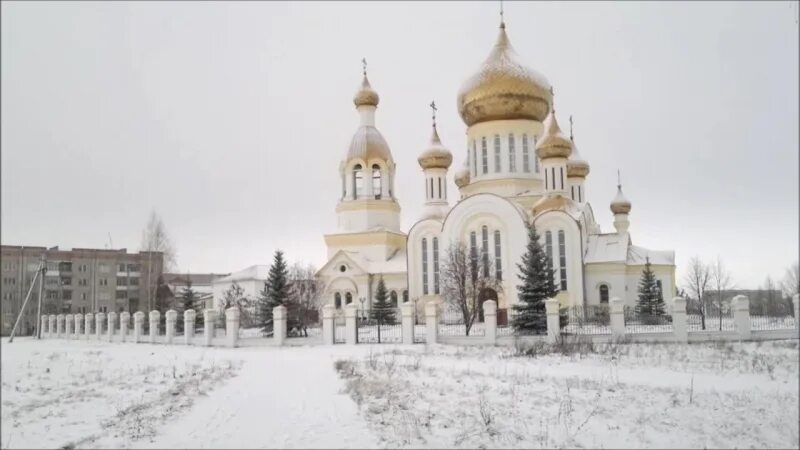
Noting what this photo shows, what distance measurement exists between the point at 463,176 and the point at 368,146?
213 inches

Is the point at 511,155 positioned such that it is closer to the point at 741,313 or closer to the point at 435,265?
the point at 435,265

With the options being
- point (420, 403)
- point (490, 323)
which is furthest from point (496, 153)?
point (420, 403)

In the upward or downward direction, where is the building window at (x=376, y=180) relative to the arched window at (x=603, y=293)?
upward

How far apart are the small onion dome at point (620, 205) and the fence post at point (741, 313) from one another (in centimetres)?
1712

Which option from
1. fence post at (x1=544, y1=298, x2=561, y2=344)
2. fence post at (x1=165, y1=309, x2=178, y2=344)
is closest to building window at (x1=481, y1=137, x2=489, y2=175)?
fence post at (x1=544, y1=298, x2=561, y2=344)

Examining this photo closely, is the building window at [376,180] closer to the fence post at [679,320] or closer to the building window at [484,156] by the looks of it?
the building window at [484,156]

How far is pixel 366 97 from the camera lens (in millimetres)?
37688

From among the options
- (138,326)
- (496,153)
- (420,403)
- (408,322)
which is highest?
(496,153)

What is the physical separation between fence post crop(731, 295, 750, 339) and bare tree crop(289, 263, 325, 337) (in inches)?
501

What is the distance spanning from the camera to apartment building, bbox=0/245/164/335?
970cm

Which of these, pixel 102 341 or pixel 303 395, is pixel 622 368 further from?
pixel 102 341

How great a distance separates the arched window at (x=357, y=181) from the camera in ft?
120

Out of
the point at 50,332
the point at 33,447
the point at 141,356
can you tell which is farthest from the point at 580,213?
the point at 33,447

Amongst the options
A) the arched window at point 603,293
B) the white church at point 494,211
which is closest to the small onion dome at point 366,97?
the white church at point 494,211
